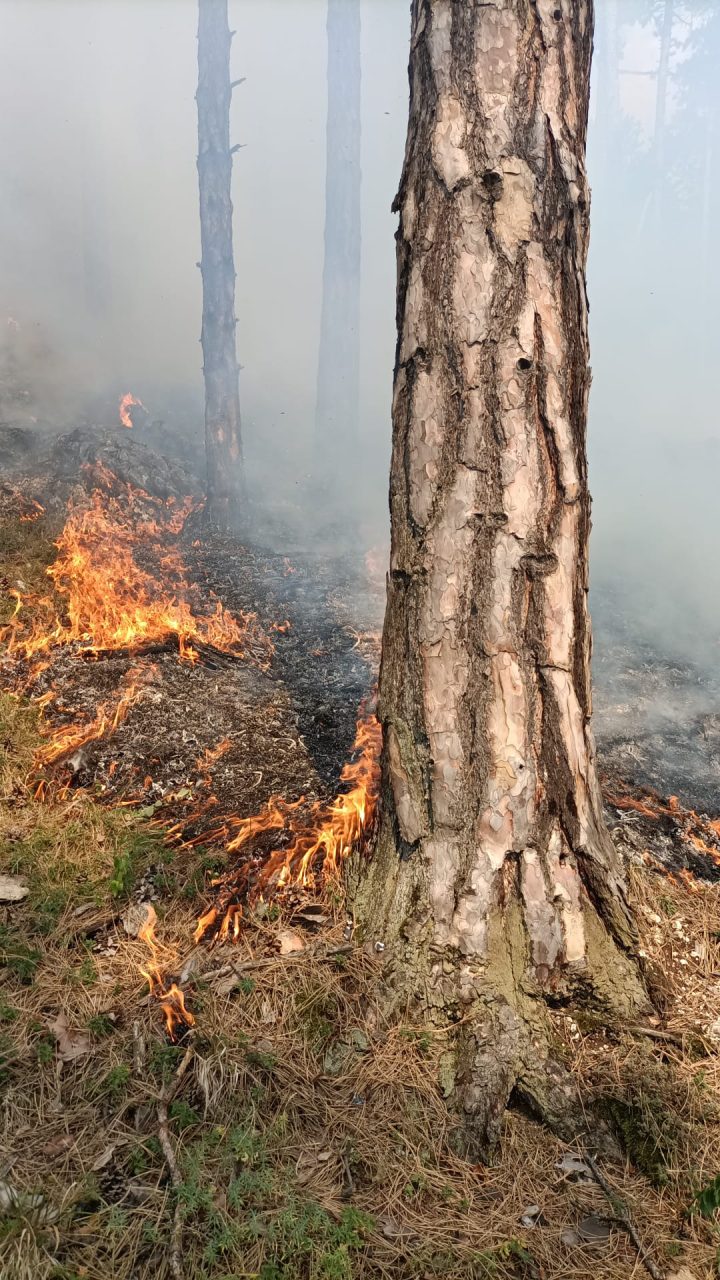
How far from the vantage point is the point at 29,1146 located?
1.75 metres

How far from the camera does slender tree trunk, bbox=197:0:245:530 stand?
9945 mm

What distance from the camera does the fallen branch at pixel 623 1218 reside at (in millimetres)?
1637

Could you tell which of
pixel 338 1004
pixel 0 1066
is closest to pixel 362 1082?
pixel 338 1004

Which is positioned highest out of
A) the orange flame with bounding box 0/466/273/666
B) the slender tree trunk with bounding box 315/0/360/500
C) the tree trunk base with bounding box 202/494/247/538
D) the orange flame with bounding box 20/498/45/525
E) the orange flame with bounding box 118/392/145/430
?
the slender tree trunk with bounding box 315/0/360/500

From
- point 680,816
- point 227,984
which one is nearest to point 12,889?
point 227,984

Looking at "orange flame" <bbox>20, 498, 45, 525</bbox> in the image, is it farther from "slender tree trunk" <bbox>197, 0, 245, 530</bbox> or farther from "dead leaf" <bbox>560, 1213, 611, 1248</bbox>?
Result: "dead leaf" <bbox>560, 1213, 611, 1248</bbox>

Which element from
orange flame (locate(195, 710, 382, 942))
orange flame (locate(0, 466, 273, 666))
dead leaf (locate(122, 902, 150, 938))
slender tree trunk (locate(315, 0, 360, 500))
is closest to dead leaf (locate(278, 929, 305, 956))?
orange flame (locate(195, 710, 382, 942))

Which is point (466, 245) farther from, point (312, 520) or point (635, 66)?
point (635, 66)

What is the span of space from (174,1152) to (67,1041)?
509mm

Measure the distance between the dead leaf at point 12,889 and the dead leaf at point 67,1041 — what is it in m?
0.58

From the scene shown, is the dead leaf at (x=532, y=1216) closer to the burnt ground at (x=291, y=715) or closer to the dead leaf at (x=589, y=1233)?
the dead leaf at (x=589, y=1233)

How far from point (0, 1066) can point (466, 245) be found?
292 cm

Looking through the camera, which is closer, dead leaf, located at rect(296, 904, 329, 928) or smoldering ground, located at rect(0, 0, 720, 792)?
dead leaf, located at rect(296, 904, 329, 928)

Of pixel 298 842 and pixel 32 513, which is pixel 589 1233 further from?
pixel 32 513
